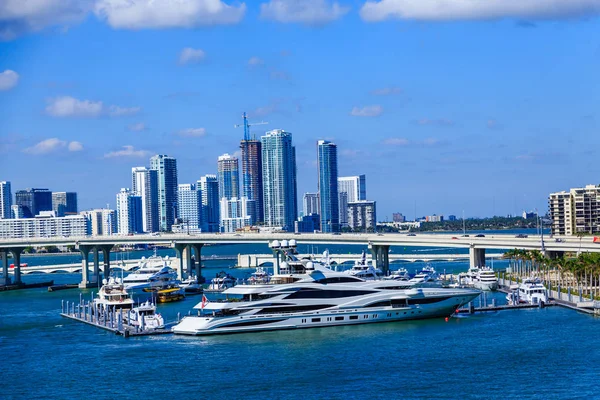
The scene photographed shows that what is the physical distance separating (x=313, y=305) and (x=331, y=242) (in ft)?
196

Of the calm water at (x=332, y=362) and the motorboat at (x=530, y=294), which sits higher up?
the motorboat at (x=530, y=294)

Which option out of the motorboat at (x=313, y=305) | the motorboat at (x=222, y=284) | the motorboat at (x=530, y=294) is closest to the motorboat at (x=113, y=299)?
the motorboat at (x=313, y=305)

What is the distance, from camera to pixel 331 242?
131250 millimetres

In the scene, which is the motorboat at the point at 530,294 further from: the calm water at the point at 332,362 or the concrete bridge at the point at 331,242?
the concrete bridge at the point at 331,242

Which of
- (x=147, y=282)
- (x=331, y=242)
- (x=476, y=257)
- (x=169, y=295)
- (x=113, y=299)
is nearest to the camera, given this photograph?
(x=113, y=299)

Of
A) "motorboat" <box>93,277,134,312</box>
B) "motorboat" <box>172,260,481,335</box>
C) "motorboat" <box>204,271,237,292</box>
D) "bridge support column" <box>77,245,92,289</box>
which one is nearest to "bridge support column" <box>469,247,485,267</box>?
"motorboat" <box>204,271,237,292</box>

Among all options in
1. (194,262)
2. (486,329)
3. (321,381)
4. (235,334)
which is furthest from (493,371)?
(194,262)

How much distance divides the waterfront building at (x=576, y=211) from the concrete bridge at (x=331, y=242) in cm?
6740

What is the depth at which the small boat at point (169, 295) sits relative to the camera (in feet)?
330

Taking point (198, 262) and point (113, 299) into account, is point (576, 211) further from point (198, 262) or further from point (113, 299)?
point (113, 299)

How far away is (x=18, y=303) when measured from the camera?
106938mm

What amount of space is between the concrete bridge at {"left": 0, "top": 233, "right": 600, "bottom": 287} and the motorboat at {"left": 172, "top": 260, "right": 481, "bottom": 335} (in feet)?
118

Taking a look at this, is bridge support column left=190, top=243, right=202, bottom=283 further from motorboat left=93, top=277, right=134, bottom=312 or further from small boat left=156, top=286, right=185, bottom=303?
motorboat left=93, top=277, right=134, bottom=312

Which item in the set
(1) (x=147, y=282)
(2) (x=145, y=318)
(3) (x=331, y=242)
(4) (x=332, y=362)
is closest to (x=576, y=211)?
(3) (x=331, y=242)
